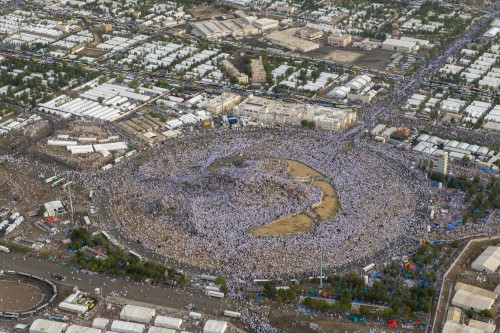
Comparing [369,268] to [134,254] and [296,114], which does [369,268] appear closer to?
[134,254]

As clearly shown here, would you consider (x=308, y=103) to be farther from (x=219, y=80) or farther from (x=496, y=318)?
(x=496, y=318)

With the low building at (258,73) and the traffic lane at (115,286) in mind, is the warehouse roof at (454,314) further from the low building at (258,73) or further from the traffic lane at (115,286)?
the low building at (258,73)

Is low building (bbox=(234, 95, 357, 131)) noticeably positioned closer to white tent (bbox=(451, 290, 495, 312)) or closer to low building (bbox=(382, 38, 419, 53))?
low building (bbox=(382, 38, 419, 53))

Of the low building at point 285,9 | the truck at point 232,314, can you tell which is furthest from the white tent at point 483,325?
the low building at point 285,9

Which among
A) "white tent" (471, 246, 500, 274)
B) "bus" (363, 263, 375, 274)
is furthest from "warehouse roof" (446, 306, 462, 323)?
"bus" (363, 263, 375, 274)

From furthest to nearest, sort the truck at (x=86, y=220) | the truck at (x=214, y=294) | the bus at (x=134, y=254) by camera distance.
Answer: the truck at (x=86, y=220), the bus at (x=134, y=254), the truck at (x=214, y=294)

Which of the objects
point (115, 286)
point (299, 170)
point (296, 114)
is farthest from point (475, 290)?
point (296, 114)
